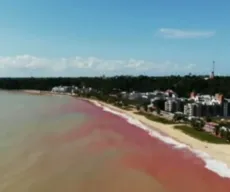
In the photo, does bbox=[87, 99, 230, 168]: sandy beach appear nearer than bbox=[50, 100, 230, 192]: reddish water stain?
No

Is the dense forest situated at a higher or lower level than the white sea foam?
higher

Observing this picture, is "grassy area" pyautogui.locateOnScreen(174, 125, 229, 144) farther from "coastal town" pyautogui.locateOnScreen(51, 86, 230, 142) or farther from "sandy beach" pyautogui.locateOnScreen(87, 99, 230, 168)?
"sandy beach" pyautogui.locateOnScreen(87, 99, 230, 168)

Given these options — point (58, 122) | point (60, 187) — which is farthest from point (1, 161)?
point (58, 122)

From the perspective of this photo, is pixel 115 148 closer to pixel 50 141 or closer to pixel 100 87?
pixel 50 141

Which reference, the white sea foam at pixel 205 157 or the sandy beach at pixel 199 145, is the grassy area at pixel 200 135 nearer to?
the sandy beach at pixel 199 145

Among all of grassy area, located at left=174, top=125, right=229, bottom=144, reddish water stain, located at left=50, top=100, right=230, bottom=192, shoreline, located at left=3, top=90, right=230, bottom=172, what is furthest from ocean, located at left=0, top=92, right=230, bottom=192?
grassy area, located at left=174, top=125, right=229, bottom=144
